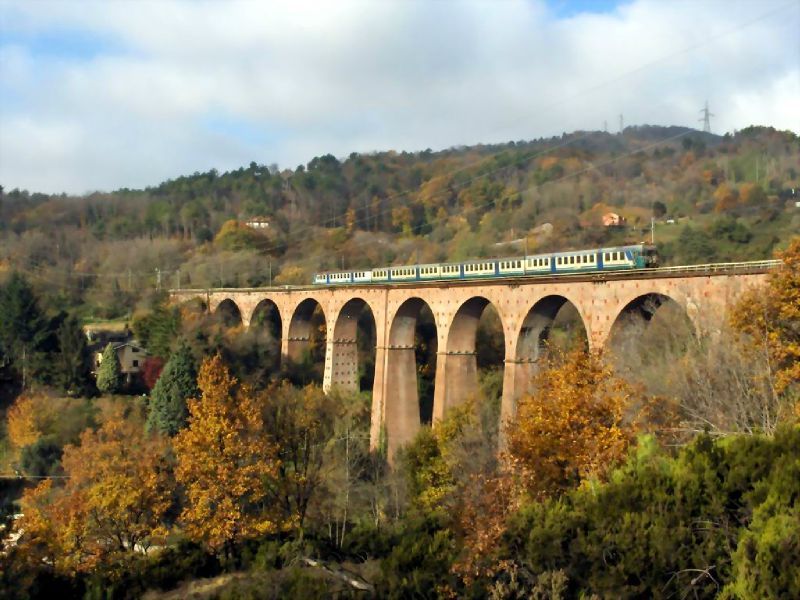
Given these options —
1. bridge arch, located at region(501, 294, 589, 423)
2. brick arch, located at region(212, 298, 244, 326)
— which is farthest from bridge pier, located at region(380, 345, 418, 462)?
brick arch, located at region(212, 298, 244, 326)

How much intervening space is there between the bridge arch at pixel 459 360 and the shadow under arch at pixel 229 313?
2454cm

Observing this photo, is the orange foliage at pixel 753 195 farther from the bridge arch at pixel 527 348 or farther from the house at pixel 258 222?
the house at pixel 258 222

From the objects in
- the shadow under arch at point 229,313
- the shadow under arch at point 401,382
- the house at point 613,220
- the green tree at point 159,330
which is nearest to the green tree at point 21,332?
the green tree at point 159,330

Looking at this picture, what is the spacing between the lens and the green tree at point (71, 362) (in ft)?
150

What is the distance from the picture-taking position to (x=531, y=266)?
33781mm

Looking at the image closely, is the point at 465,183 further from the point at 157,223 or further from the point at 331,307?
the point at 331,307

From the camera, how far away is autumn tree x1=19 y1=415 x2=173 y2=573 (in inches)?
867

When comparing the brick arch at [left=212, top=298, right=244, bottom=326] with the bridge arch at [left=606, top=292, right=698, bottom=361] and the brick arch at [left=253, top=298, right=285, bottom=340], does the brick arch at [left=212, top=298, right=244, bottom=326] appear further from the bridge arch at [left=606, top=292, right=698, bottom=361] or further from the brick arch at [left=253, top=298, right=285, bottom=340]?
the bridge arch at [left=606, top=292, right=698, bottom=361]

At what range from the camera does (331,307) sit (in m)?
50.1

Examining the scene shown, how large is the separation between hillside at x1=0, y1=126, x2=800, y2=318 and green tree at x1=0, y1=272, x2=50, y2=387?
18499 mm

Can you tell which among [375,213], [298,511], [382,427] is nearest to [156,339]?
[382,427]

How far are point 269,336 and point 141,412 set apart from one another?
1283 centimetres

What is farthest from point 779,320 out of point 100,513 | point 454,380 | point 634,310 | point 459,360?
point 459,360

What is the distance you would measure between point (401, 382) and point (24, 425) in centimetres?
1696
